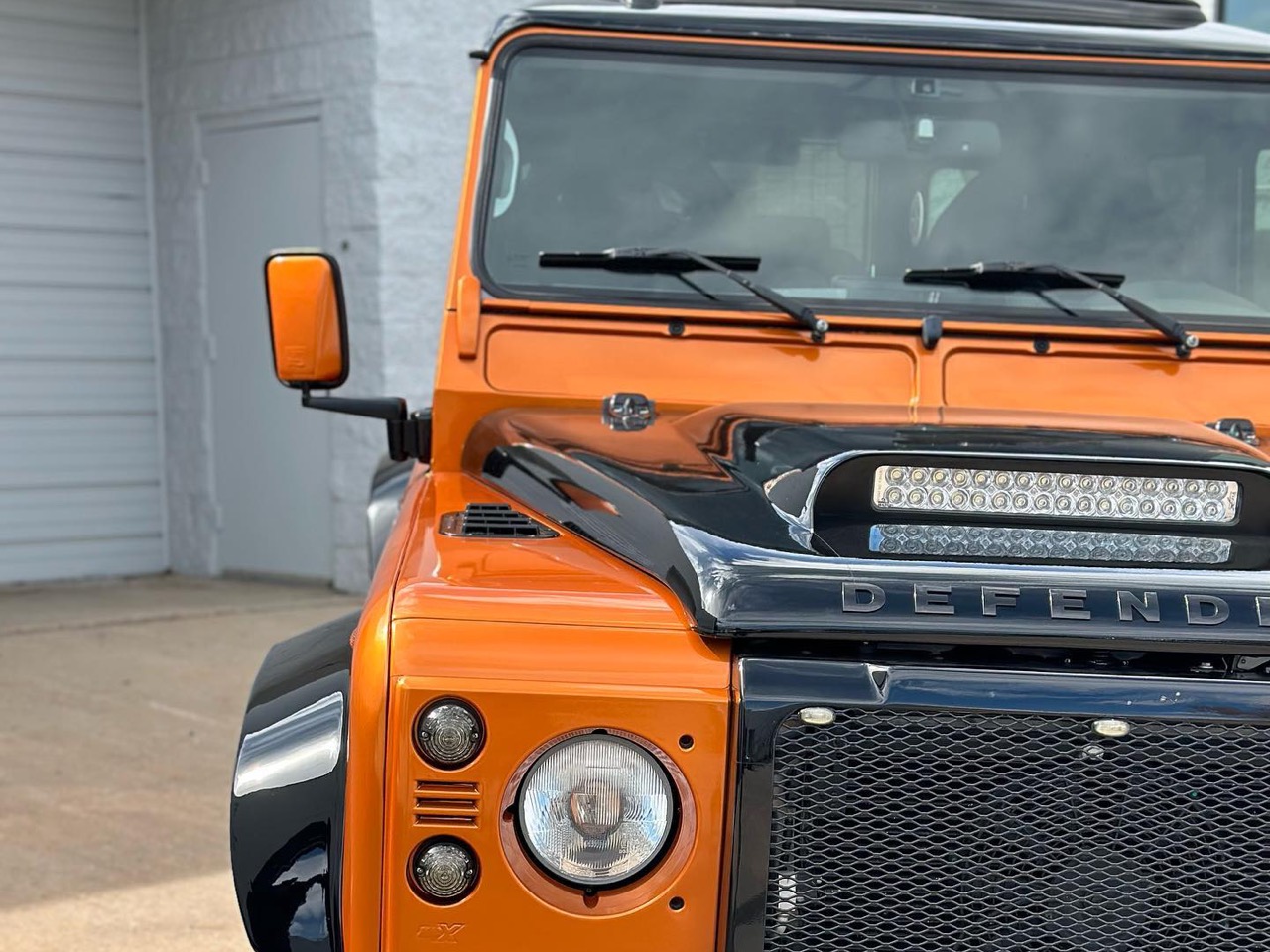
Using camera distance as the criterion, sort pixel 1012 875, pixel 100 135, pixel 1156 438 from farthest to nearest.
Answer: pixel 100 135 < pixel 1156 438 < pixel 1012 875

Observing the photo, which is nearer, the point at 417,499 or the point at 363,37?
the point at 417,499

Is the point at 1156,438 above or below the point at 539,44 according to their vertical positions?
below

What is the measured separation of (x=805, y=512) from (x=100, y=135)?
925 centimetres

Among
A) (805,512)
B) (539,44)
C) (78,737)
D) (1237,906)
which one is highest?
(539,44)

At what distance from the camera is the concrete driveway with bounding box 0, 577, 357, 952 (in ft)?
14.1

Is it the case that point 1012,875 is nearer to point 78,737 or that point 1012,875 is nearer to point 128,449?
point 78,737

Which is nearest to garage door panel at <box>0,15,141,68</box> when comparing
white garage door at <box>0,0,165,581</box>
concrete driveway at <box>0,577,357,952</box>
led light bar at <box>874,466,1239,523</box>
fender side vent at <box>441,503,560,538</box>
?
white garage door at <box>0,0,165,581</box>

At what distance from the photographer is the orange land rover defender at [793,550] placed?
6.40ft

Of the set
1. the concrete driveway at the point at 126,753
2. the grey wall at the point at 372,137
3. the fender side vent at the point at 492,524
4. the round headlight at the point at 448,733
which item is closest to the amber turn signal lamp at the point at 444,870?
→ the round headlight at the point at 448,733

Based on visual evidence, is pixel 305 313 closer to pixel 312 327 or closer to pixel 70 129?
pixel 312 327

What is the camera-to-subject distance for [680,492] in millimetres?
2355

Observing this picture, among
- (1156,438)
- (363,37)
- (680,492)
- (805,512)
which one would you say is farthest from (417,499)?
(363,37)

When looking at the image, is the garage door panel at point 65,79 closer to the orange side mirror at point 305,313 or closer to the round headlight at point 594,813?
the orange side mirror at point 305,313

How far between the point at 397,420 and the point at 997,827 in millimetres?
1913
